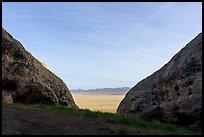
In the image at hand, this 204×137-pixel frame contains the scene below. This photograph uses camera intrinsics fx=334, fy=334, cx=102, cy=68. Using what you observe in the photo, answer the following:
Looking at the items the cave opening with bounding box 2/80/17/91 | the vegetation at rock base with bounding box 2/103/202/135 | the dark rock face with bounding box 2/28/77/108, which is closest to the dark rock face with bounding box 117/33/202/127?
the vegetation at rock base with bounding box 2/103/202/135

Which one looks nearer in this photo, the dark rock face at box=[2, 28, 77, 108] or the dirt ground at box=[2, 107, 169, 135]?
the dirt ground at box=[2, 107, 169, 135]

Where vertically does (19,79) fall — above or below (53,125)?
above

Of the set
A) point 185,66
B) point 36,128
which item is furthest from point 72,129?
point 185,66

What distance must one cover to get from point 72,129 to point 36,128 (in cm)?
120

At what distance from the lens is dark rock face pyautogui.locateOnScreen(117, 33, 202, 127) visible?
Answer: 1661 centimetres

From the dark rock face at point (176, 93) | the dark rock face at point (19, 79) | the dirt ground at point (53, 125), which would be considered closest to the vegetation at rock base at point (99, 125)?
the dirt ground at point (53, 125)

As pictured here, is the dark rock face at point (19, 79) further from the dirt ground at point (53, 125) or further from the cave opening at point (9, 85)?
the dirt ground at point (53, 125)

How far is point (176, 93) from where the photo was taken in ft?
59.0

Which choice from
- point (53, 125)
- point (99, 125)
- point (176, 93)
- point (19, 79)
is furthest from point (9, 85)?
point (176, 93)

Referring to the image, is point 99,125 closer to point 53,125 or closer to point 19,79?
point 53,125

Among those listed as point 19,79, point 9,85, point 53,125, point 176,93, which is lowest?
point 53,125

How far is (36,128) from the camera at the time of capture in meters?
10.7

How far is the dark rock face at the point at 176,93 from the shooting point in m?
16.6

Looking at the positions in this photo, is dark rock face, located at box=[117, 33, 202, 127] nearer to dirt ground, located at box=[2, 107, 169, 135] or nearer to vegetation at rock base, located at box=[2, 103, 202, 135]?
vegetation at rock base, located at box=[2, 103, 202, 135]
